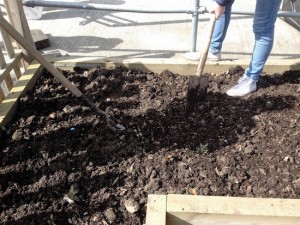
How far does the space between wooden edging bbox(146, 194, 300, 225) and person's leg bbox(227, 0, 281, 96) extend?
144 cm

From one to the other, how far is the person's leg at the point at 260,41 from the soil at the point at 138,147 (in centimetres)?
10

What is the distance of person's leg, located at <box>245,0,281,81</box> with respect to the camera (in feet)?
8.87

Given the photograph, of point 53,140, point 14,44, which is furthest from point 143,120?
point 14,44

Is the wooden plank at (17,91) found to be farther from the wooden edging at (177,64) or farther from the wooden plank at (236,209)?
the wooden plank at (236,209)

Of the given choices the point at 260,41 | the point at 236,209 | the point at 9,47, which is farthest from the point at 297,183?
the point at 9,47

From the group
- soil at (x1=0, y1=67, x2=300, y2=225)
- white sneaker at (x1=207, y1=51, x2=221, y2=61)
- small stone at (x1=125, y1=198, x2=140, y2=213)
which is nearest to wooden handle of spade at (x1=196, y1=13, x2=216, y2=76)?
soil at (x1=0, y1=67, x2=300, y2=225)

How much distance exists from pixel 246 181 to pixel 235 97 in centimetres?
97

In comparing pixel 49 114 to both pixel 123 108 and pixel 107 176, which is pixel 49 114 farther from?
pixel 107 176

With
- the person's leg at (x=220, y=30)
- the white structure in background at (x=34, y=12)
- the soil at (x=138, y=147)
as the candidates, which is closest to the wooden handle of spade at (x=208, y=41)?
the soil at (x=138, y=147)

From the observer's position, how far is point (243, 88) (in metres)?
3.06

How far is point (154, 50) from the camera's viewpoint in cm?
430

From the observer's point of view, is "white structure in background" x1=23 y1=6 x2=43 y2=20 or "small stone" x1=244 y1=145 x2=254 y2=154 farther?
"white structure in background" x1=23 y1=6 x2=43 y2=20

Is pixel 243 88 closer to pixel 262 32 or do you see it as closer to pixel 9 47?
pixel 262 32

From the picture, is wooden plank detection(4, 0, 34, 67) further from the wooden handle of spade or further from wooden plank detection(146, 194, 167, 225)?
wooden plank detection(146, 194, 167, 225)
